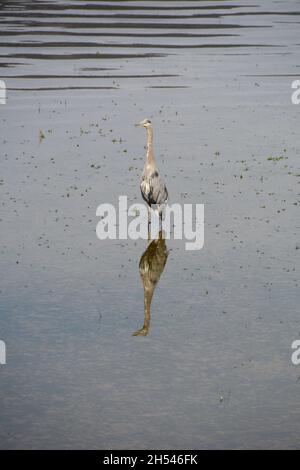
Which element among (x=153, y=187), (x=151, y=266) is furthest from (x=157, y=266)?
(x=153, y=187)

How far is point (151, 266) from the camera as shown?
62.3 feet

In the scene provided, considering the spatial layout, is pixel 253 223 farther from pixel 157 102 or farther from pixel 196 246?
pixel 157 102

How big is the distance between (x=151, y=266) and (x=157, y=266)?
12 centimetres

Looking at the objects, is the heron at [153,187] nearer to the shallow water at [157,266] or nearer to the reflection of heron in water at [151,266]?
the reflection of heron in water at [151,266]

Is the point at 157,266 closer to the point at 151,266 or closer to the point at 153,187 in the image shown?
the point at 151,266

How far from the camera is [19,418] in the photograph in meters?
12.7

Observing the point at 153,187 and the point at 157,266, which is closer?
the point at 157,266

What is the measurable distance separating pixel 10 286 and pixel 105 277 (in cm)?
184

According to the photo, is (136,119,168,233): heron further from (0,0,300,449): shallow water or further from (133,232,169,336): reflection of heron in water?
(0,0,300,449): shallow water

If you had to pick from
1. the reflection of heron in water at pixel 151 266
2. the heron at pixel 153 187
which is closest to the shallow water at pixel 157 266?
the reflection of heron in water at pixel 151 266

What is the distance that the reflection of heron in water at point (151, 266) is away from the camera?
55.8 feet

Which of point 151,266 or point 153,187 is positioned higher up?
point 153,187

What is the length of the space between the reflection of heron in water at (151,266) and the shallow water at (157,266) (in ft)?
0.47

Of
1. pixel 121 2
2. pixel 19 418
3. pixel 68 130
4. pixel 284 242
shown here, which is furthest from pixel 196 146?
pixel 121 2
